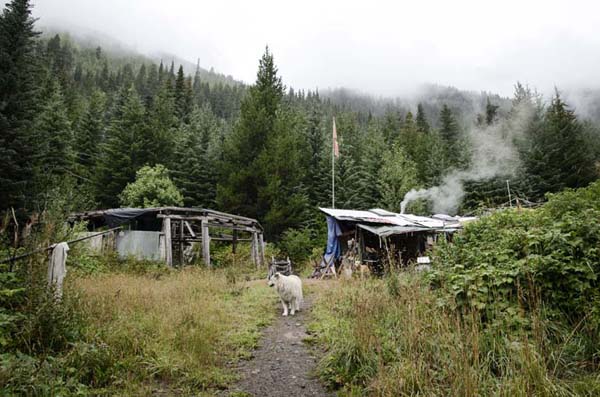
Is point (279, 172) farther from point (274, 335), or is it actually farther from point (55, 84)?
point (55, 84)

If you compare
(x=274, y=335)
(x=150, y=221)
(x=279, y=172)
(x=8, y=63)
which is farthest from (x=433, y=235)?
(x=8, y=63)

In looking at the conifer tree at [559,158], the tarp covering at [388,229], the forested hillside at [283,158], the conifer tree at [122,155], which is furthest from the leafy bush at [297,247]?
the conifer tree at [559,158]

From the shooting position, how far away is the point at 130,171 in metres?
26.2

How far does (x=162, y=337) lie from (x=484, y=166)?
30.2m

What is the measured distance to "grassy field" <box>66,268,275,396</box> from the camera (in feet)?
11.4

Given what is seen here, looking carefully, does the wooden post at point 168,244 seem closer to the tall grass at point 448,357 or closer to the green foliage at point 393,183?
the tall grass at point 448,357

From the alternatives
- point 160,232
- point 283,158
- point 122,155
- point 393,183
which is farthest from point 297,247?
point 122,155

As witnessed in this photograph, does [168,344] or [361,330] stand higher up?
[361,330]

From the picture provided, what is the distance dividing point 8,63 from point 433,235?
22.7 metres

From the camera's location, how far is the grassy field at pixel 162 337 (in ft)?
11.4

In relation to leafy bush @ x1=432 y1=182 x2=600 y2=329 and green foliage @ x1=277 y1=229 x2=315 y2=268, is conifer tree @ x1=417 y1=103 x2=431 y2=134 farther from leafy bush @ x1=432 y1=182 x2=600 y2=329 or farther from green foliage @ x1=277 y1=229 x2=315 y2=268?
leafy bush @ x1=432 y1=182 x2=600 y2=329

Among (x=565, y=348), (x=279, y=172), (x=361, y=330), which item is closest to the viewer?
(x=565, y=348)

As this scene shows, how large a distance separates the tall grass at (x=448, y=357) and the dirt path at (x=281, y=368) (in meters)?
0.26

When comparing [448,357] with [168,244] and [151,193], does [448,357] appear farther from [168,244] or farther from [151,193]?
[151,193]
